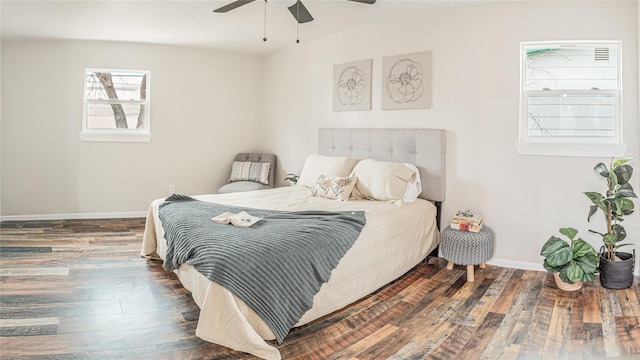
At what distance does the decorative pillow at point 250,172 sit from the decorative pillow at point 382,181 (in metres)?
2.08

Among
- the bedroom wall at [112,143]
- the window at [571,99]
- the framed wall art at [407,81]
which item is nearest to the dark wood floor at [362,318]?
the window at [571,99]

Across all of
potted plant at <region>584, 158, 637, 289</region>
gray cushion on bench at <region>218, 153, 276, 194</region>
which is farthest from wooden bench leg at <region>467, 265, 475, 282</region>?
gray cushion on bench at <region>218, 153, 276, 194</region>

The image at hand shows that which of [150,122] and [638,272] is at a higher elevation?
[150,122]

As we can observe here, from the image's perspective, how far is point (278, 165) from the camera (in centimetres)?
593

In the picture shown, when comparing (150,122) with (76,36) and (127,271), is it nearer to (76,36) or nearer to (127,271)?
(76,36)

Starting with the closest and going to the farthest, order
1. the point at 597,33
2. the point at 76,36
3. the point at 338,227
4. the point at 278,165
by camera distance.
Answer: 1. the point at 338,227
2. the point at 597,33
3. the point at 76,36
4. the point at 278,165

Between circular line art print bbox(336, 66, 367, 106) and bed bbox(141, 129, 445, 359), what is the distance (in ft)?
1.16

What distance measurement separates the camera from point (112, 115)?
566 centimetres

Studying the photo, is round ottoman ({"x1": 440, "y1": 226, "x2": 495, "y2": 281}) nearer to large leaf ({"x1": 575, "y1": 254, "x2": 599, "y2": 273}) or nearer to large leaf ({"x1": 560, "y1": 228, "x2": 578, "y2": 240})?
large leaf ({"x1": 560, "y1": 228, "x2": 578, "y2": 240})

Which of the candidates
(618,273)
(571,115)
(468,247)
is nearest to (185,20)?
(468,247)

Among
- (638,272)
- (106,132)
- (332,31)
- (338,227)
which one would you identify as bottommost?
(638,272)

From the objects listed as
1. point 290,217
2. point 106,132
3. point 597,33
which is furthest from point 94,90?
point 597,33

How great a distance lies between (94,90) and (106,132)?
579mm

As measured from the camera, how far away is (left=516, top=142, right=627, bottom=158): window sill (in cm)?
333
